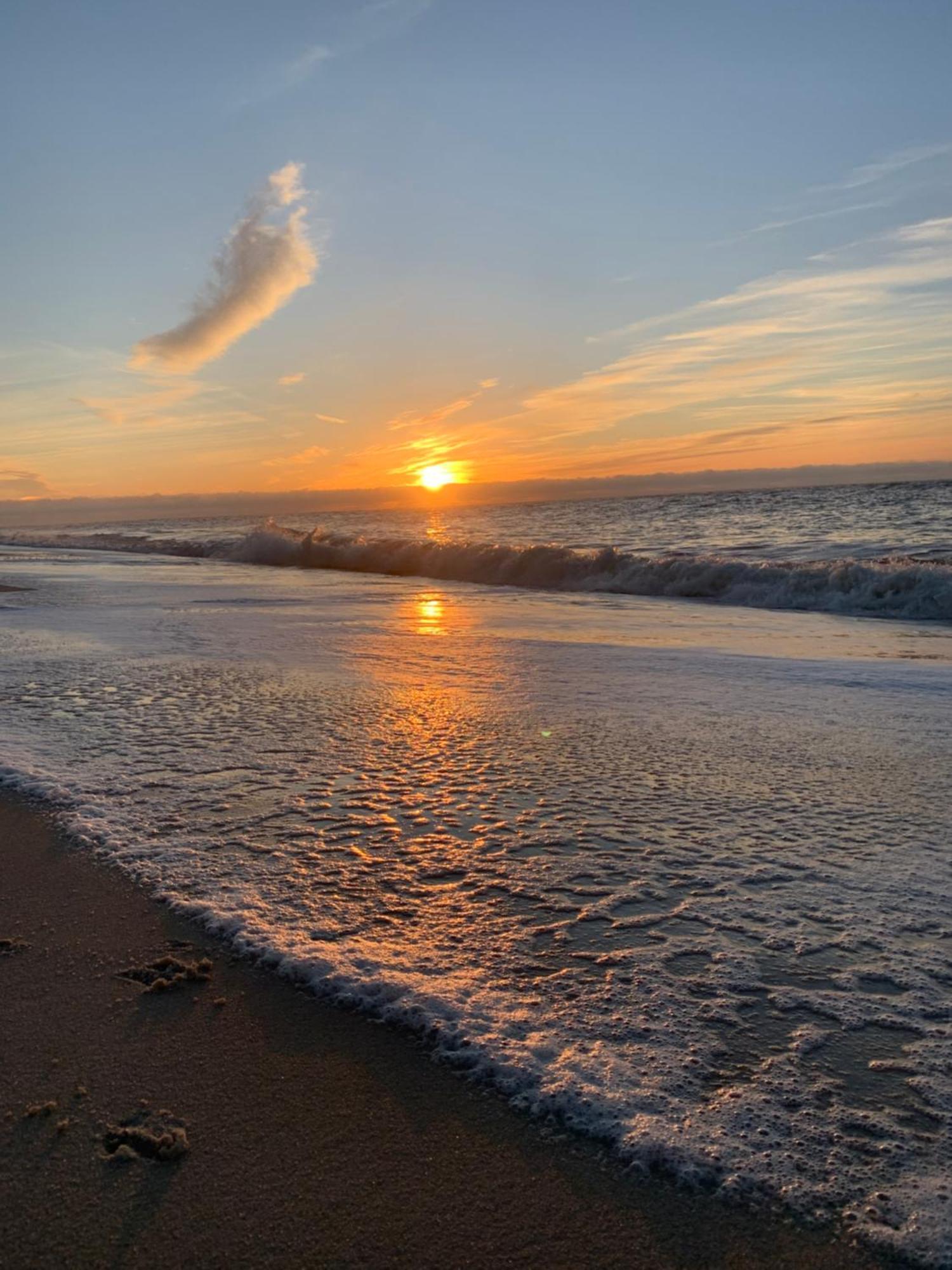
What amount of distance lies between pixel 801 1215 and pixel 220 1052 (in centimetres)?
120

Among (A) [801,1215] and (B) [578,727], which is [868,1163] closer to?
(A) [801,1215]

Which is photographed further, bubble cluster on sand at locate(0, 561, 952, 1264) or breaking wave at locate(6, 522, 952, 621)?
breaking wave at locate(6, 522, 952, 621)

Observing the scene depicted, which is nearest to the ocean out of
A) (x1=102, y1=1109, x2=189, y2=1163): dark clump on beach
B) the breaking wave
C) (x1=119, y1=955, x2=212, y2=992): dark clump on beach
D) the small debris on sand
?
(x1=119, y1=955, x2=212, y2=992): dark clump on beach

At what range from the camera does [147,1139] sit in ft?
5.48

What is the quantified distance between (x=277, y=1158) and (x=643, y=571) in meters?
15.6

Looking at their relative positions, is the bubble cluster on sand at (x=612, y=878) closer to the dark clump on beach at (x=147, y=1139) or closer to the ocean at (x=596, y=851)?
the ocean at (x=596, y=851)

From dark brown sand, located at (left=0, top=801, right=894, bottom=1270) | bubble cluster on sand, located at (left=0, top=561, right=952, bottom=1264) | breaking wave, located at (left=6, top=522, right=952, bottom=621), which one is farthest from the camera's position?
breaking wave, located at (left=6, top=522, right=952, bottom=621)

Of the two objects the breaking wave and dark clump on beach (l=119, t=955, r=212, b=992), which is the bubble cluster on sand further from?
the breaking wave

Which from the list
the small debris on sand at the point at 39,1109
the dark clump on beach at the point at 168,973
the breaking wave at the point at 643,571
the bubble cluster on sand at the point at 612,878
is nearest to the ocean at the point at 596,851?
the bubble cluster on sand at the point at 612,878

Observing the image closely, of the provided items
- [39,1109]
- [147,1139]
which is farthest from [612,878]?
[39,1109]

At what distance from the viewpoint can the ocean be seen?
179cm

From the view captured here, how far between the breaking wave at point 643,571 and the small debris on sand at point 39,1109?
11.9 m

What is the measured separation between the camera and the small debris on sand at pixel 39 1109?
1.73 meters

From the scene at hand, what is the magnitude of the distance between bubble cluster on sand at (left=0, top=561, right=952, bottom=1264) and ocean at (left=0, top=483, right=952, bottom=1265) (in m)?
0.01
